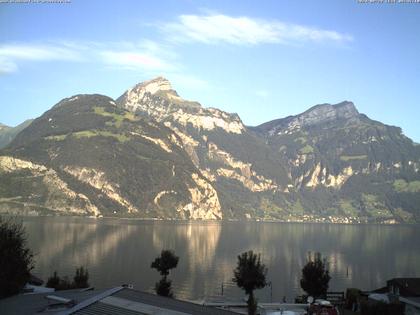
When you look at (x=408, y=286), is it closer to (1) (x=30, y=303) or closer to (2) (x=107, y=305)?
(2) (x=107, y=305)

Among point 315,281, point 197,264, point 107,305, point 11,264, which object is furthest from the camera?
point 197,264

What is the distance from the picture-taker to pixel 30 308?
32969 millimetres

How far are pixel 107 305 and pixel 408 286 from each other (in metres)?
40.9

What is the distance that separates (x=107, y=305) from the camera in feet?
98.6

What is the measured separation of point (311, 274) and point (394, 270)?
9416 cm

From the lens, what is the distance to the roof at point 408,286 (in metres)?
57.9

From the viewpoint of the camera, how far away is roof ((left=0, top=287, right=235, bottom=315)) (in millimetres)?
29391

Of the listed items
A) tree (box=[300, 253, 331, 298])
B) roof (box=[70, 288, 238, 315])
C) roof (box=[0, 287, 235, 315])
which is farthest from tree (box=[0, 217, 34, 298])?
tree (box=[300, 253, 331, 298])

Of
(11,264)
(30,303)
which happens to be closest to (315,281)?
(11,264)

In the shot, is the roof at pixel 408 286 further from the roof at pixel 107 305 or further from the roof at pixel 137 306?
the roof at pixel 137 306

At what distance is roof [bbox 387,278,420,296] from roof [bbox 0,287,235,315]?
3096 centimetres

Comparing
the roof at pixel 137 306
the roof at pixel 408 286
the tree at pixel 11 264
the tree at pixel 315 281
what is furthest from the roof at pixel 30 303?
the roof at pixel 408 286

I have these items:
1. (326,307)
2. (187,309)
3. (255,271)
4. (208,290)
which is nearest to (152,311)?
(187,309)

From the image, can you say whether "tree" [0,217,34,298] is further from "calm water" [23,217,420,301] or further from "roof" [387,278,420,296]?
"calm water" [23,217,420,301]
